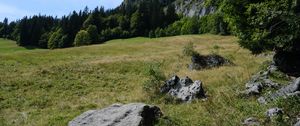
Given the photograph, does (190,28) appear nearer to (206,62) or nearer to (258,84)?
(206,62)

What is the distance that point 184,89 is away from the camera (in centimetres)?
2150

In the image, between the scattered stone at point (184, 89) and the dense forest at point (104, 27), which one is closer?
the scattered stone at point (184, 89)

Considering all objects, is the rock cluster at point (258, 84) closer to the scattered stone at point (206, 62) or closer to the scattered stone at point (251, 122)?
the scattered stone at point (251, 122)

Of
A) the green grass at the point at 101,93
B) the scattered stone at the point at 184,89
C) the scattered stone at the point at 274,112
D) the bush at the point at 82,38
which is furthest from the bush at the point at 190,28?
the scattered stone at the point at 274,112

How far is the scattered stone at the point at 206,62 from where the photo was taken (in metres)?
38.7

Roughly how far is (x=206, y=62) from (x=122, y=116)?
85.2 feet

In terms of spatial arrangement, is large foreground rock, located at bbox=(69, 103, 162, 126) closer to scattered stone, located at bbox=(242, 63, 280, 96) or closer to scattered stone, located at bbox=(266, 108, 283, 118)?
scattered stone, located at bbox=(266, 108, 283, 118)

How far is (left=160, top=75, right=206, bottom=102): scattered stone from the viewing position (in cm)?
2027

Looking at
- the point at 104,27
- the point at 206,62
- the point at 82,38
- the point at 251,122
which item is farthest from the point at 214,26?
the point at 251,122

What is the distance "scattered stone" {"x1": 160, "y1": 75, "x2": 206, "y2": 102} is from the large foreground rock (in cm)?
544

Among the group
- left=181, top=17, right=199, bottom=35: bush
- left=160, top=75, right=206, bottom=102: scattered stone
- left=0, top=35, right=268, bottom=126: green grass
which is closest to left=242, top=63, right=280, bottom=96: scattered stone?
left=0, top=35, right=268, bottom=126: green grass

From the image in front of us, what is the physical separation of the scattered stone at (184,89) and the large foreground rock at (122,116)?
5.44 m

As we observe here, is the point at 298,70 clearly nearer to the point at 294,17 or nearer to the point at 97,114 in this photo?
the point at 294,17

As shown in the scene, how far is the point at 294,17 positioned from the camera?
43.0 ft
